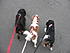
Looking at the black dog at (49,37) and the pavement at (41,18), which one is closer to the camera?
the black dog at (49,37)

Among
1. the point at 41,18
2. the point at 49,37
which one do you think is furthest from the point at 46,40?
the point at 41,18

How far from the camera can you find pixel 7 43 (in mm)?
6559

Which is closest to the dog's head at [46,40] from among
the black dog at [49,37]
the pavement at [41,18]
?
the black dog at [49,37]

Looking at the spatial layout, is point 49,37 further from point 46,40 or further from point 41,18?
point 41,18

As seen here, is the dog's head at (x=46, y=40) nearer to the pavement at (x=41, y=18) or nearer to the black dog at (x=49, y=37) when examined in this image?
the black dog at (x=49, y=37)

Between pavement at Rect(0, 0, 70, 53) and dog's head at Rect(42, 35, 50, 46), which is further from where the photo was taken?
pavement at Rect(0, 0, 70, 53)

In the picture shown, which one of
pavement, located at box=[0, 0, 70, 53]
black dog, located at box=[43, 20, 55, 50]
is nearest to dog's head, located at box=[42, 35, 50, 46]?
black dog, located at box=[43, 20, 55, 50]

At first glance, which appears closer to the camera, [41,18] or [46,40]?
[46,40]

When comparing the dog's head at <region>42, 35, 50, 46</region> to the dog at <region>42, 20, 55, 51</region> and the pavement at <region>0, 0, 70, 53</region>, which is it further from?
the pavement at <region>0, 0, 70, 53</region>

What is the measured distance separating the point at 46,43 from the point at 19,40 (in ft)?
3.66

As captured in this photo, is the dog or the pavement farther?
the pavement

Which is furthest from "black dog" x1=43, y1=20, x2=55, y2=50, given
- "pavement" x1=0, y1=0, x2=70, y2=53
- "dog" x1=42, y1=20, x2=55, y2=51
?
"pavement" x1=0, y1=0, x2=70, y2=53

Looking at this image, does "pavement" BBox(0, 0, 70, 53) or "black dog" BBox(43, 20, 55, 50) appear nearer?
"black dog" BBox(43, 20, 55, 50)

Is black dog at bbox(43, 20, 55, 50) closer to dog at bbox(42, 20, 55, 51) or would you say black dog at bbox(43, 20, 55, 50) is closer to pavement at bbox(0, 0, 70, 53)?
dog at bbox(42, 20, 55, 51)
